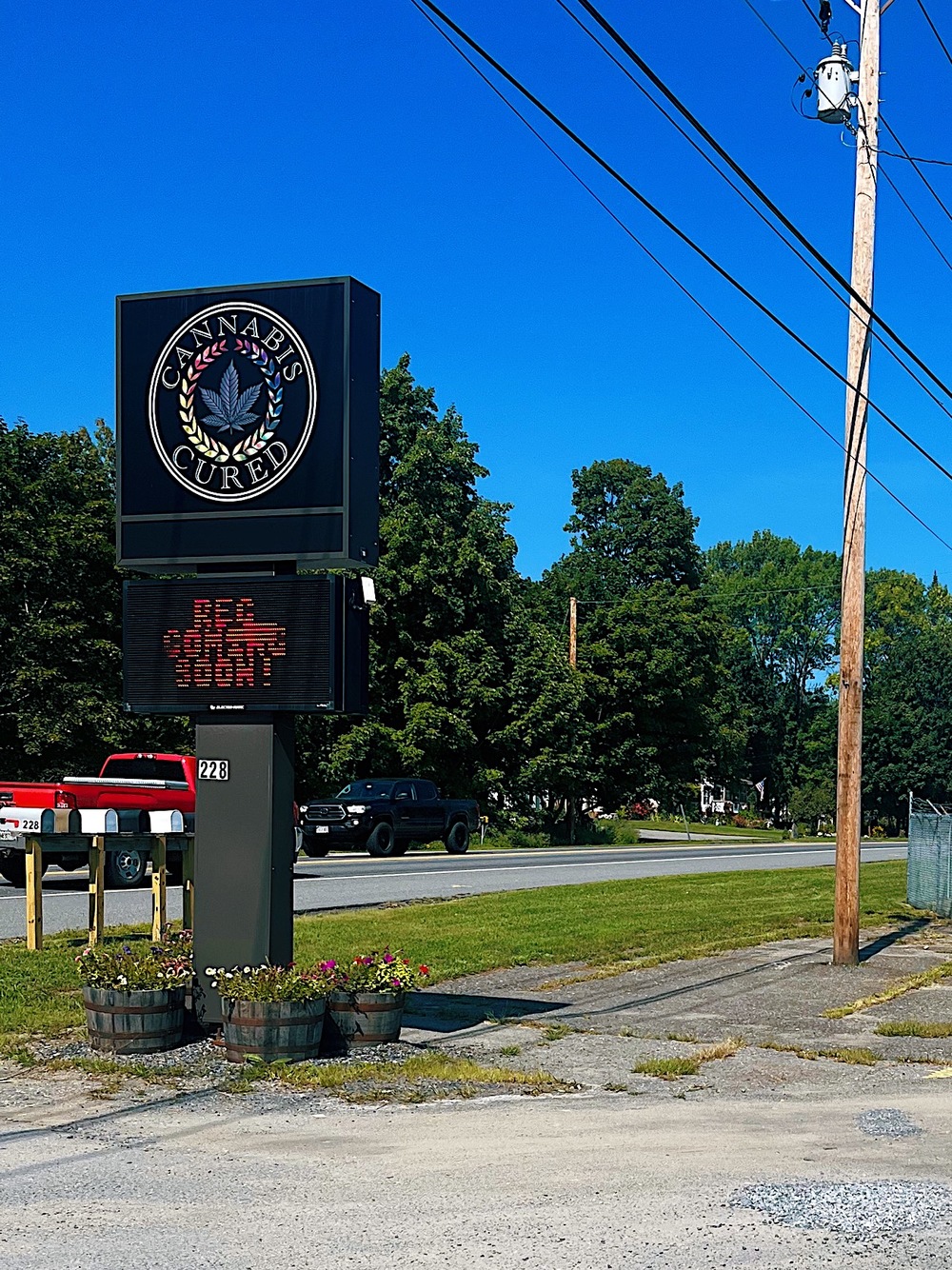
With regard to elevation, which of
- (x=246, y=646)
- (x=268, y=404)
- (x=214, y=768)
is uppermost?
(x=268, y=404)

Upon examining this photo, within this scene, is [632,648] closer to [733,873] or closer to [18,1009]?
[733,873]

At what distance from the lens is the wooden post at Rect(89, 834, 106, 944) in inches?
608

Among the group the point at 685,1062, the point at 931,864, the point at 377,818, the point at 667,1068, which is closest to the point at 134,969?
the point at 667,1068

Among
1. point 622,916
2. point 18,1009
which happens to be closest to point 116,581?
point 622,916

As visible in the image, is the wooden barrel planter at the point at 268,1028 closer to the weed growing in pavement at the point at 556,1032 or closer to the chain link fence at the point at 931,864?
the weed growing in pavement at the point at 556,1032

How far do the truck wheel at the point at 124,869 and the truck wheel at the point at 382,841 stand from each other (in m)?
12.7

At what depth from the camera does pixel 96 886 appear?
15539 millimetres

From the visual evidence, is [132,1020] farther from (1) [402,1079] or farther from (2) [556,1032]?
(2) [556,1032]

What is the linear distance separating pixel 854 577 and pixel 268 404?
7.98m

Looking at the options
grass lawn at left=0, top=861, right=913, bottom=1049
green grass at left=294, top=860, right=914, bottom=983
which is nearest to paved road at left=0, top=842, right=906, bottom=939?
grass lawn at left=0, top=861, right=913, bottom=1049

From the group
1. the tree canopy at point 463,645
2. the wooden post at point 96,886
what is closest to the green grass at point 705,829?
the tree canopy at point 463,645

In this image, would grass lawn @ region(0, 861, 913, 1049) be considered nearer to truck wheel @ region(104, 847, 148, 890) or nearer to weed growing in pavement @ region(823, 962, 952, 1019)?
weed growing in pavement @ region(823, 962, 952, 1019)

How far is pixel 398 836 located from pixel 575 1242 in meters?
30.6

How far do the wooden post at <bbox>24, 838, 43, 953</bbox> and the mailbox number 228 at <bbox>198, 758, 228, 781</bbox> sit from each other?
17.6 feet
